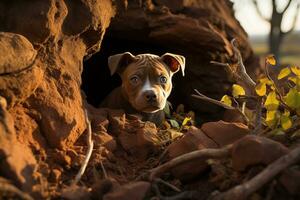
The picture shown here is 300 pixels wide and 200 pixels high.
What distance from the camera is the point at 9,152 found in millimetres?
3141

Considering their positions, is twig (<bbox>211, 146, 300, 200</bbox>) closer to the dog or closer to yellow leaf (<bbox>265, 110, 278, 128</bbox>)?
yellow leaf (<bbox>265, 110, 278, 128</bbox>)

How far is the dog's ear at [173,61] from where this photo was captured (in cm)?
586

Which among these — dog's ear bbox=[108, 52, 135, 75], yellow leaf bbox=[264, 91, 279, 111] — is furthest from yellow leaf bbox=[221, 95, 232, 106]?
dog's ear bbox=[108, 52, 135, 75]

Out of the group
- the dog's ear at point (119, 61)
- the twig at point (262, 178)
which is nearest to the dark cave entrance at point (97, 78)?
the dog's ear at point (119, 61)

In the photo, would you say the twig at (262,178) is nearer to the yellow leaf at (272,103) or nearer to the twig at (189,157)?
the twig at (189,157)

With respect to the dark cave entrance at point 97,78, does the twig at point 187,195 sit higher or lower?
higher

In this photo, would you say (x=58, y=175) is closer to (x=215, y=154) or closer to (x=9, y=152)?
(x=9, y=152)

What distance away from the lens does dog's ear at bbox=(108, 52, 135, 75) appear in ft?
18.4

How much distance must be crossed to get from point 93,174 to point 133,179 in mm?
369

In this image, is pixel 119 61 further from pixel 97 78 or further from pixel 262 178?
pixel 97 78

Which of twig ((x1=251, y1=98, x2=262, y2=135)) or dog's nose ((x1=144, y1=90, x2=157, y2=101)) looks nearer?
twig ((x1=251, y1=98, x2=262, y2=135))

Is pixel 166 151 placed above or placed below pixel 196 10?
below

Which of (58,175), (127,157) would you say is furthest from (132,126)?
(58,175)

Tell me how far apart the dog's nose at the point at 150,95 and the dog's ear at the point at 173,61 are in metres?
0.78
